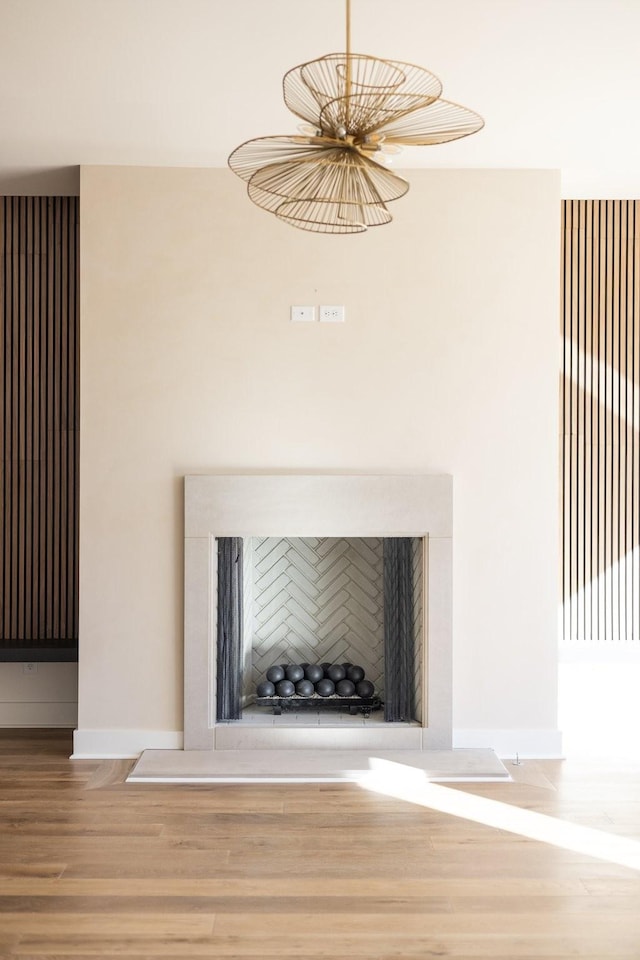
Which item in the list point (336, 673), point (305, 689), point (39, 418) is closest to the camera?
point (305, 689)

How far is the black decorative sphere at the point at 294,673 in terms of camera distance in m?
4.70

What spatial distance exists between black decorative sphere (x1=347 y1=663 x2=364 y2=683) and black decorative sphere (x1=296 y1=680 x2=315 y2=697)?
22 centimetres

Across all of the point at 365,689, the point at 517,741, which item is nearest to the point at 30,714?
the point at 365,689

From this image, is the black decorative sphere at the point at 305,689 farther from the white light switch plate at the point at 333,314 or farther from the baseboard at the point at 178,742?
the white light switch plate at the point at 333,314

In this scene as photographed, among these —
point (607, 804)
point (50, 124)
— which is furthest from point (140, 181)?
point (607, 804)

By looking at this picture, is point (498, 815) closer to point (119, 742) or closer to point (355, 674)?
point (355, 674)

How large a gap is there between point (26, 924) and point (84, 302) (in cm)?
286

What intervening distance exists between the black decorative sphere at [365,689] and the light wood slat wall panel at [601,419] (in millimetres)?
1207

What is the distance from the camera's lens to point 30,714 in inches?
195

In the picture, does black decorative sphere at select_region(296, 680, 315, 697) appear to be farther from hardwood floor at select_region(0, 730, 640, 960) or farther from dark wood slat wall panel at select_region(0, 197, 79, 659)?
dark wood slat wall panel at select_region(0, 197, 79, 659)

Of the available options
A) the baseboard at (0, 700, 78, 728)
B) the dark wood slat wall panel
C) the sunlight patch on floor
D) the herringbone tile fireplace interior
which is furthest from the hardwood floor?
the dark wood slat wall panel

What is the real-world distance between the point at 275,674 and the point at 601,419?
92.7 inches

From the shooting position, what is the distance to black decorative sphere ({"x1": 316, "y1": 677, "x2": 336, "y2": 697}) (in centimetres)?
467

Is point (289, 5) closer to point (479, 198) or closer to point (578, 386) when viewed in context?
point (479, 198)
